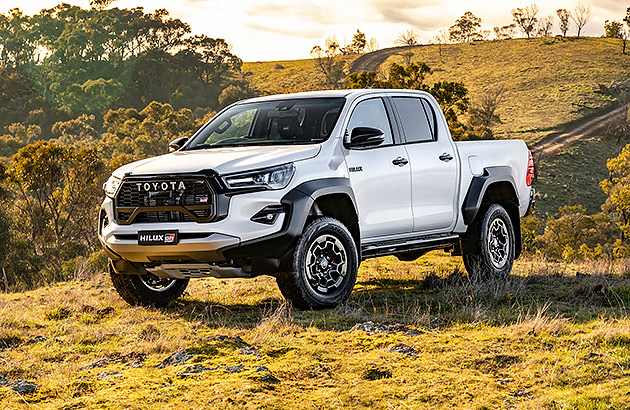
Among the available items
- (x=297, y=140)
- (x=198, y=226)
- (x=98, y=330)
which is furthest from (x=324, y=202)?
(x=98, y=330)

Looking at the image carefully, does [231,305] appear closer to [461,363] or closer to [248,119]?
[248,119]

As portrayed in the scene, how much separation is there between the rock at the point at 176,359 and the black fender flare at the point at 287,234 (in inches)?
50.8

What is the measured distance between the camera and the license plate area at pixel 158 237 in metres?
6.64

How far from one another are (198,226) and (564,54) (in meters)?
114

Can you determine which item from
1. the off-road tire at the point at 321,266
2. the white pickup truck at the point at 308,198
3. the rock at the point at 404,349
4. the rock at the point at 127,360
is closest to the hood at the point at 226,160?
the white pickup truck at the point at 308,198

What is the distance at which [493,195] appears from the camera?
31.5ft

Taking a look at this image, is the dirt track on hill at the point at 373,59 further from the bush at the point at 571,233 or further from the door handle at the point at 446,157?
the door handle at the point at 446,157

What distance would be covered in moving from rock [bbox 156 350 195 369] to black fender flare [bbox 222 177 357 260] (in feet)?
4.23

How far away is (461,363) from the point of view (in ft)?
16.8

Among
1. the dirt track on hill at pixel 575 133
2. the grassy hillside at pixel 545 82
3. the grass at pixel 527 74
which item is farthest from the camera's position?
the grass at pixel 527 74

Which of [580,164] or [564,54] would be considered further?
[564,54]

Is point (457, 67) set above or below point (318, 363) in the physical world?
above

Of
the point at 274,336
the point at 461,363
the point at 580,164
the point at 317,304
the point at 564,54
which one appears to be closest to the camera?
the point at 461,363

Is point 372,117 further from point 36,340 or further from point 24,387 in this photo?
point 24,387
